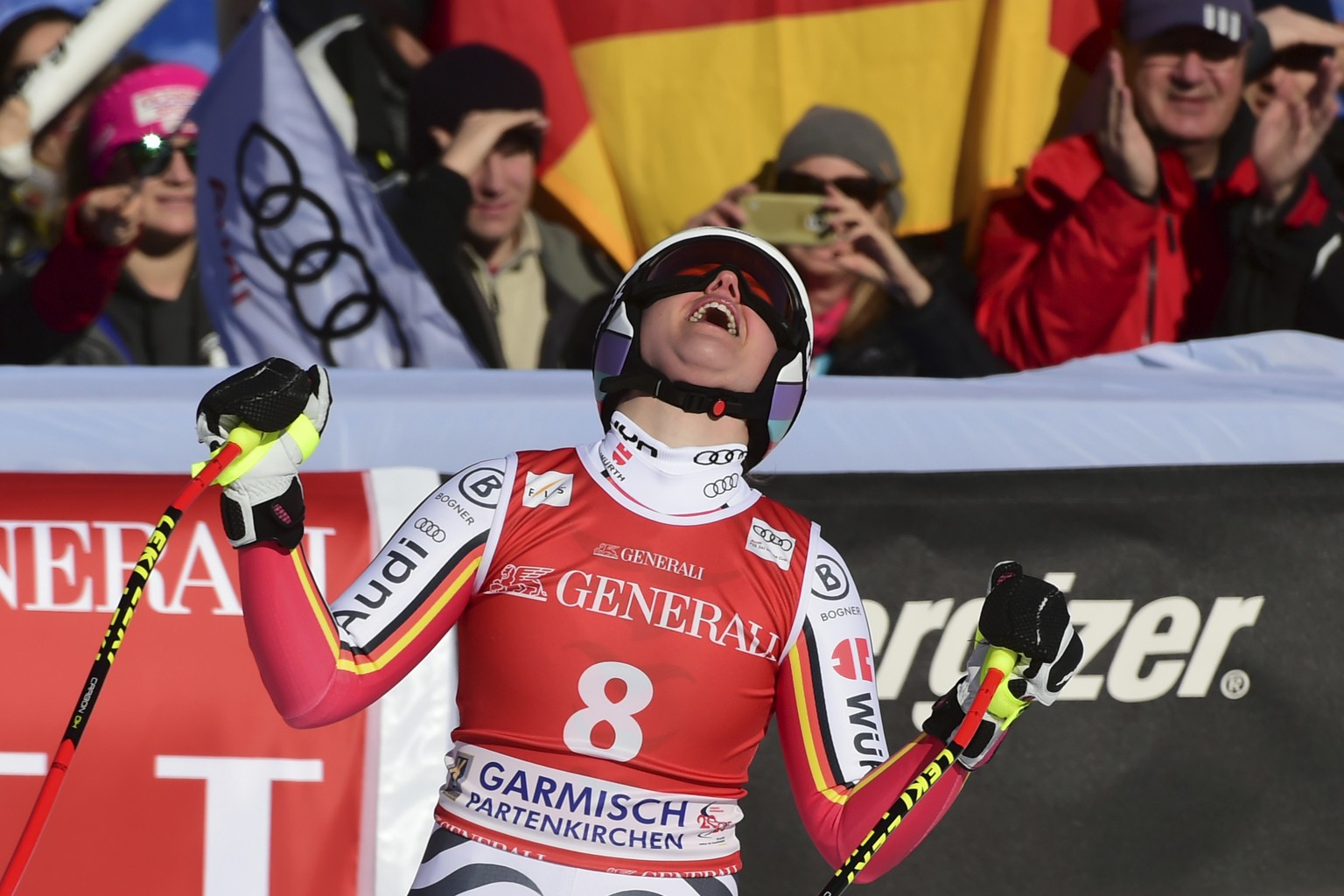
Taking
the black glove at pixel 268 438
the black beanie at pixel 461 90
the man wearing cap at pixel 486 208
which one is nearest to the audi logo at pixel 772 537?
the black glove at pixel 268 438

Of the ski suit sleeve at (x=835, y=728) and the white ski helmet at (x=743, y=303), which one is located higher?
the white ski helmet at (x=743, y=303)

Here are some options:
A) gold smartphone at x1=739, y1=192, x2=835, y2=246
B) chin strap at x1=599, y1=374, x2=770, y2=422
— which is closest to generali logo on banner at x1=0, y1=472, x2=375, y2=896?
chin strap at x1=599, y1=374, x2=770, y2=422

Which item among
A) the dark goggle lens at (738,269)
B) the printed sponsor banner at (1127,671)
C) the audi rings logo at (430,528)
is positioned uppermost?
the dark goggle lens at (738,269)

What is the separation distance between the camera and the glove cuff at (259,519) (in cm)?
225

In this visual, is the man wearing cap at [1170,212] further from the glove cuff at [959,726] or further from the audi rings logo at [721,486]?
the glove cuff at [959,726]

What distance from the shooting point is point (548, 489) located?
2623mm

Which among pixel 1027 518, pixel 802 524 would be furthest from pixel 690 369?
pixel 1027 518

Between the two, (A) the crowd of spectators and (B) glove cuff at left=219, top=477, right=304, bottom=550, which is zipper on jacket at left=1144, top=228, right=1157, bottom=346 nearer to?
(A) the crowd of spectators

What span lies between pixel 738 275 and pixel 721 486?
370 mm

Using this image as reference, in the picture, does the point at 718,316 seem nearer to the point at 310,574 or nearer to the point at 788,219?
the point at 310,574

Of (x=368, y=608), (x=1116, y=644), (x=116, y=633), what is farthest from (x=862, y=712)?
(x=1116, y=644)

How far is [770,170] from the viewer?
553cm

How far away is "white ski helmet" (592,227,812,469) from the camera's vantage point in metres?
2.65

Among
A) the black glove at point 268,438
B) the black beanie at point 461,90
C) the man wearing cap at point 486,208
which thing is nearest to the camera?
the black glove at point 268,438
